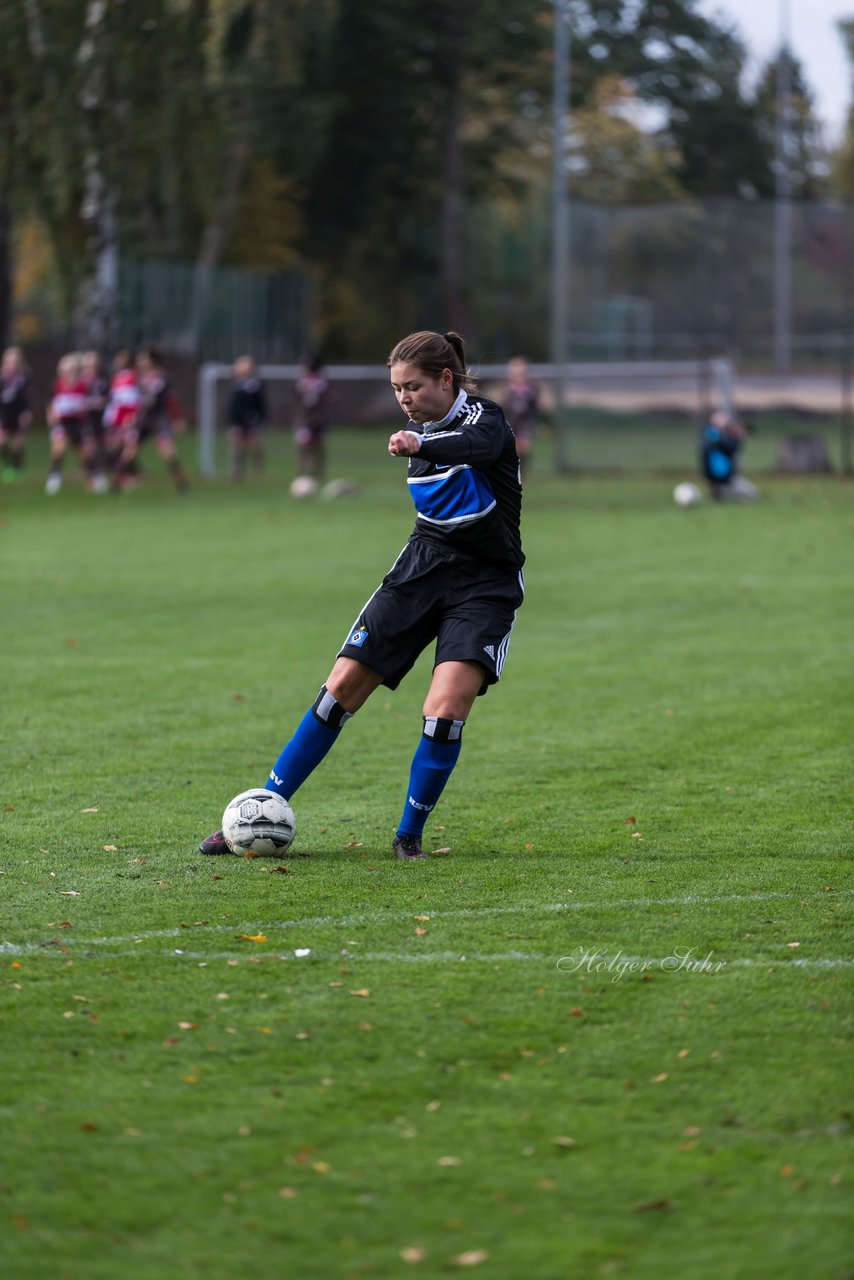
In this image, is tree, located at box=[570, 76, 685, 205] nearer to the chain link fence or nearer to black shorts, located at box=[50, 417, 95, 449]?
the chain link fence

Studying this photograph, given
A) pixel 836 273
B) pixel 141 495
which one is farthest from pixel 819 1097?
pixel 836 273

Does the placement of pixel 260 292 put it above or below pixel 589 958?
above

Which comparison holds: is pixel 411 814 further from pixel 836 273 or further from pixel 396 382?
pixel 836 273

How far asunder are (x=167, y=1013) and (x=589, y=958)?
124cm

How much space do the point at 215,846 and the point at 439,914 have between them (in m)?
1.16

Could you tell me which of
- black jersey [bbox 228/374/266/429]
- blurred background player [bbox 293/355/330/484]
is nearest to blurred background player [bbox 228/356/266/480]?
black jersey [bbox 228/374/266/429]

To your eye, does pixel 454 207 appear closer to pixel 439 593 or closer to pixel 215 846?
pixel 439 593

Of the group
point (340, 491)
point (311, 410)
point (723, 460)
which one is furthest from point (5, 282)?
point (723, 460)

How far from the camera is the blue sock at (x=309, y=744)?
632cm

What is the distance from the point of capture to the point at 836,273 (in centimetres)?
3266

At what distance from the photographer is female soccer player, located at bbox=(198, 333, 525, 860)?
6.09 meters

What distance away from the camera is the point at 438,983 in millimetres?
4789

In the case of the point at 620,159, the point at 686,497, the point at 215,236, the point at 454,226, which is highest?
the point at 620,159

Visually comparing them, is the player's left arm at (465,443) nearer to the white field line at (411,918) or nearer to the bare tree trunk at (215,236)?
the white field line at (411,918)
